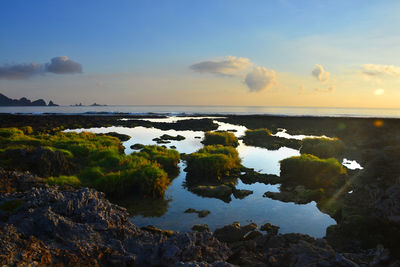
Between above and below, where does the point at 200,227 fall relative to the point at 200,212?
above

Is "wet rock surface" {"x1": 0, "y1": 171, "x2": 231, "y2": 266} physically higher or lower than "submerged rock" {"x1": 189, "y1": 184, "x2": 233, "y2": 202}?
higher

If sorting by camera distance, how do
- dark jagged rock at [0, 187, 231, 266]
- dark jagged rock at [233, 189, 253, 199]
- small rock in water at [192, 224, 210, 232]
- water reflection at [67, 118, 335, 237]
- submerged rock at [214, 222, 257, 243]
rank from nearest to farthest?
dark jagged rock at [0, 187, 231, 266]
submerged rock at [214, 222, 257, 243]
small rock in water at [192, 224, 210, 232]
water reflection at [67, 118, 335, 237]
dark jagged rock at [233, 189, 253, 199]

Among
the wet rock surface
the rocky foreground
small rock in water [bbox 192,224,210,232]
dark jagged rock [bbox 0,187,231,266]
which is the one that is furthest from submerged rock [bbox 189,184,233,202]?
the wet rock surface

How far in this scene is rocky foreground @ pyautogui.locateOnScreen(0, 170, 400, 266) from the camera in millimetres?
7664

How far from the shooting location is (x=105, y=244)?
9.08m

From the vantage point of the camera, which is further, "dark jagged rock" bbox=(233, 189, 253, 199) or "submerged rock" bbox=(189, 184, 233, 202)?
"dark jagged rock" bbox=(233, 189, 253, 199)

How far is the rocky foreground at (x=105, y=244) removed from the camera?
7.66 m

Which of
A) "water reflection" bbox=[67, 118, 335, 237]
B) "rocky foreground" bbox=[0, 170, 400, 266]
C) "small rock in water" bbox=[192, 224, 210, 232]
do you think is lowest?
"water reflection" bbox=[67, 118, 335, 237]

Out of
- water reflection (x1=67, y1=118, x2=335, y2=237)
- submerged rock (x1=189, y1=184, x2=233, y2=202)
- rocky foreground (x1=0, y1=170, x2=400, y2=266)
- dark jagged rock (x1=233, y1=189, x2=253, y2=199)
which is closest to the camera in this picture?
rocky foreground (x1=0, y1=170, x2=400, y2=266)

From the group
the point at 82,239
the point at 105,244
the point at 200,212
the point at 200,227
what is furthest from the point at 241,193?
the point at 82,239

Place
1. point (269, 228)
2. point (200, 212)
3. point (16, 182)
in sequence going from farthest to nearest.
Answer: point (200, 212) → point (269, 228) → point (16, 182)

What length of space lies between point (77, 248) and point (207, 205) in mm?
10691

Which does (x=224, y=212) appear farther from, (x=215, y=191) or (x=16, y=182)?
(x=16, y=182)

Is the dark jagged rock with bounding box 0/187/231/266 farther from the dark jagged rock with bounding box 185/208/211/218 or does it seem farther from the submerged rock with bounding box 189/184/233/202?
the submerged rock with bounding box 189/184/233/202
